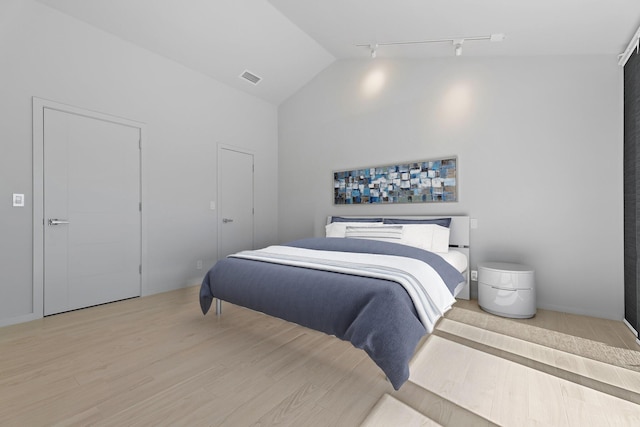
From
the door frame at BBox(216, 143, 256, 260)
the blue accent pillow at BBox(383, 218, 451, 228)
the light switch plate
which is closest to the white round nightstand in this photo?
the blue accent pillow at BBox(383, 218, 451, 228)

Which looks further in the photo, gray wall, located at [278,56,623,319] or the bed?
gray wall, located at [278,56,623,319]

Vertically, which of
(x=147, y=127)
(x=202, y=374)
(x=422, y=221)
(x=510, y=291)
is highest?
(x=147, y=127)

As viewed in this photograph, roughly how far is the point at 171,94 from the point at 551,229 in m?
4.66

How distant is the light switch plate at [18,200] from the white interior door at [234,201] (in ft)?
6.78

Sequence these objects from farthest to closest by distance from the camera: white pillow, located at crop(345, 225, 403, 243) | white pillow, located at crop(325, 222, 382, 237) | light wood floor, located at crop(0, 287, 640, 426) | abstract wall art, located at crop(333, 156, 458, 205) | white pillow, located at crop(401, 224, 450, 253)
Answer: white pillow, located at crop(325, 222, 382, 237) < abstract wall art, located at crop(333, 156, 458, 205) < white pillow, located at crop(345, 225, 403, 243) < white pillow, located at crop(401, 224, 450, 253) < light wood floor, located at crop(0, 287, 640, 426)

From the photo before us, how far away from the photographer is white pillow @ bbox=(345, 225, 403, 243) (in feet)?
10.6

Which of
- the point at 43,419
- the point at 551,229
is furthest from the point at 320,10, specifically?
the point at 43,419

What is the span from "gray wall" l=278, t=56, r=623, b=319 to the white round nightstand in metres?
0.41

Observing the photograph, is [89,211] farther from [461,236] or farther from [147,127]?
[461,236]

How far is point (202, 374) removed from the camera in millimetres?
1763

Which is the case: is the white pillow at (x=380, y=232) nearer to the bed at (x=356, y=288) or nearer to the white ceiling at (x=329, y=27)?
the bed at (x=356, y=288)

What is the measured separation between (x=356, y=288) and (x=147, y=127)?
3260 millimetres

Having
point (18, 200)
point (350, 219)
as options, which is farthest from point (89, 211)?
point (350, 219)

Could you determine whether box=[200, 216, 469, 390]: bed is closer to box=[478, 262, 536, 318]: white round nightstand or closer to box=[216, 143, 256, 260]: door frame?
box=[478, 262, 536, 318]: white round nightstand
